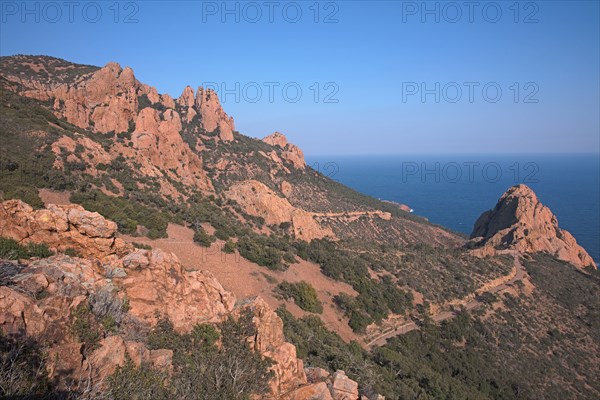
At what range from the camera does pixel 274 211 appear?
3925 centimetres

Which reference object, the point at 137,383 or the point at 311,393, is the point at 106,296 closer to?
the point at 137,383

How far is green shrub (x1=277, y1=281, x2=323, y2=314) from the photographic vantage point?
23.9m

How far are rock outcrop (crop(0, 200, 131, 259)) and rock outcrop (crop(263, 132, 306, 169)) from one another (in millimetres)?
61428

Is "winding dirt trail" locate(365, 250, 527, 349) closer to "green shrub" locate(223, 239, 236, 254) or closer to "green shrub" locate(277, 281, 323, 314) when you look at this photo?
"green shrub" locate(277, 281, 323, 314)

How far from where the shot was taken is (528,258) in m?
44.5

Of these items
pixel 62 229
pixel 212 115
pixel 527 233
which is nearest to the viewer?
pixel 62 229

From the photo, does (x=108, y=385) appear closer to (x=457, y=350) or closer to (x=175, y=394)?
(x=175, y=394)

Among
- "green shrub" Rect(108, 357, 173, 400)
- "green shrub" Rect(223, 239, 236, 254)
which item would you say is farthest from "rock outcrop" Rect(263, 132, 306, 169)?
"green shrub" Rect(108, 357, 173, 400)

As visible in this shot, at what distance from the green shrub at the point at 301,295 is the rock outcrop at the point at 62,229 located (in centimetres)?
1374

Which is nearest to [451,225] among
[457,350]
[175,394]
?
[457,350]

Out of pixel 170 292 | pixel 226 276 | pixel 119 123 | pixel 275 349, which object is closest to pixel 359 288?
pixel 226 276

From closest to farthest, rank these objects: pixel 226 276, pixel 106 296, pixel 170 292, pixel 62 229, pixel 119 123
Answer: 1. pixel 106 296
2. pixel 62 229
3. pixel 170 292
4. pixel 226 276
5. pixel 119 123

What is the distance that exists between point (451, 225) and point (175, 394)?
109m

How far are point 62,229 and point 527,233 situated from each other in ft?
174
